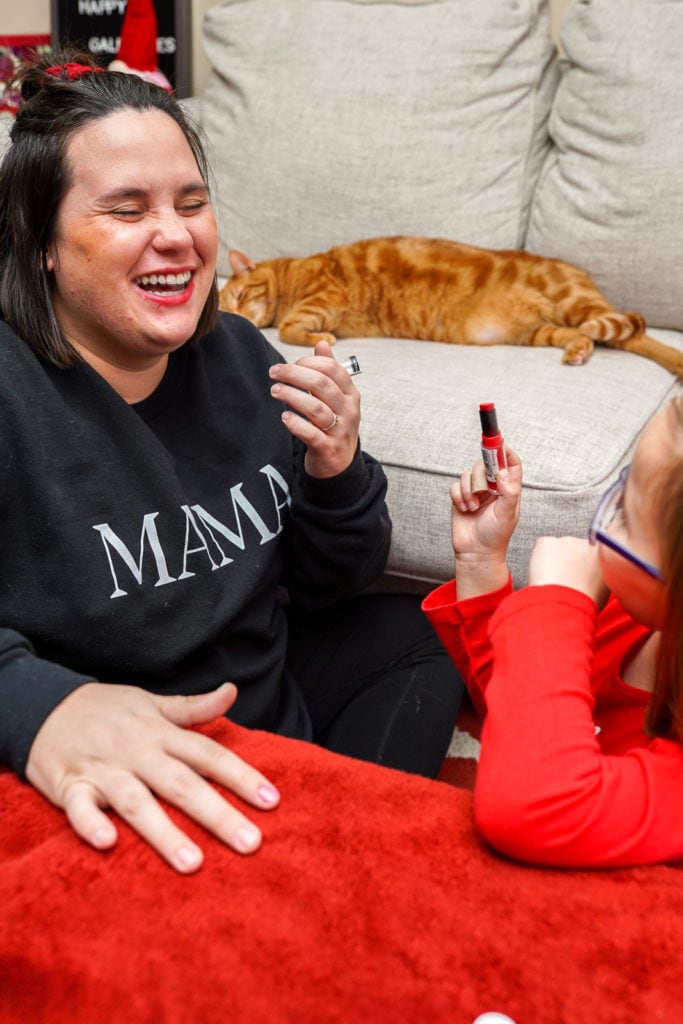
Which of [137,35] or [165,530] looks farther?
[137,35]

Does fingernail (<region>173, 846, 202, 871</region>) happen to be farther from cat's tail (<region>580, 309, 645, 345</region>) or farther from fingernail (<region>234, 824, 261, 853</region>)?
cat's tail (<region>580, 309, 645, 345</region>)

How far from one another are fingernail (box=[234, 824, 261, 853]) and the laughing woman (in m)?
0.14

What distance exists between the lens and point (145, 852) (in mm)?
607

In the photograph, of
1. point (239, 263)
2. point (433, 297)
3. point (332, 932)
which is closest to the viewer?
point (332, 932)

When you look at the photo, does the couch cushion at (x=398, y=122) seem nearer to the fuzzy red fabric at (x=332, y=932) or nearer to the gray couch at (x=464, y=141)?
the gray couch at (x=464, y=141)

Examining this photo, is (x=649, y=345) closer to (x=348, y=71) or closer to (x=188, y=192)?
(x=348, y=71)

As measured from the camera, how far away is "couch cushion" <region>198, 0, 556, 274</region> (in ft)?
7.19

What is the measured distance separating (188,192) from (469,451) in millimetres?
610

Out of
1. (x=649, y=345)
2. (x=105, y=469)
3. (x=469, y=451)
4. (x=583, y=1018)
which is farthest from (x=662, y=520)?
(x=649, y=345)

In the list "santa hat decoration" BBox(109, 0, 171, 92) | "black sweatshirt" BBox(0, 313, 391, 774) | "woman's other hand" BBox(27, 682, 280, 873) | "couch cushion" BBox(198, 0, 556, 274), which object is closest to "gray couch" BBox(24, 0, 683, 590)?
"couch cushion" BBox(198, 0, 556, 274)

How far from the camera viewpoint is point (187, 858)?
596mm

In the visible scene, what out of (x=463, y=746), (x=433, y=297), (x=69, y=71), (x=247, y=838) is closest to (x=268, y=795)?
(x=247, y=838)

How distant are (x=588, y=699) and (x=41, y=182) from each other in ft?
2.43

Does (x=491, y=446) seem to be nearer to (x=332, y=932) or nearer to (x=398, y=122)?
(x=332, y=932)
